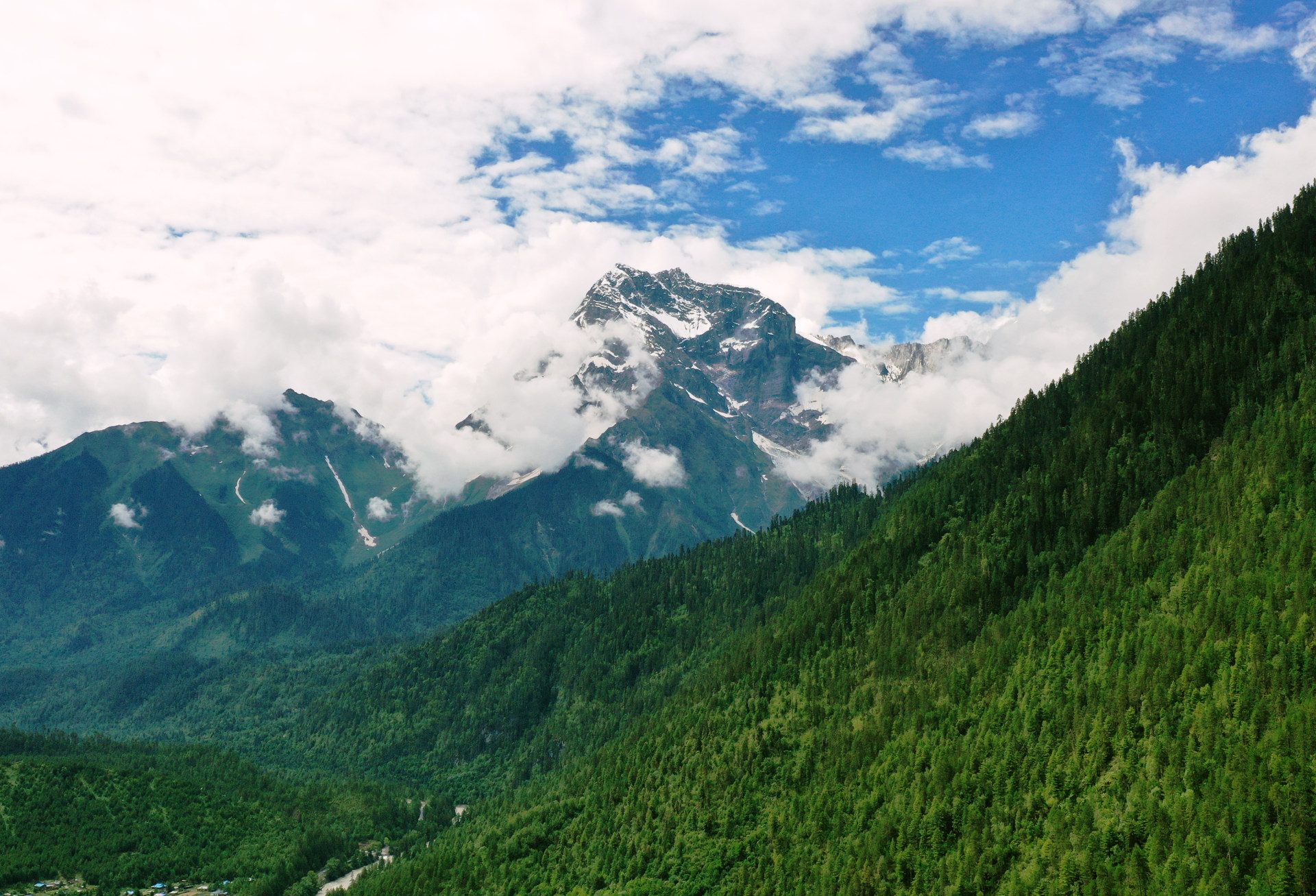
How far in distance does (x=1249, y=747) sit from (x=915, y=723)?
66573 millimetres

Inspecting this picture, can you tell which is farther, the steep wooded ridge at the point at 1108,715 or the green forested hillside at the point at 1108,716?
the steep wooded ridge at the point at 1108,715

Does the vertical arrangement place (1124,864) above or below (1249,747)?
below

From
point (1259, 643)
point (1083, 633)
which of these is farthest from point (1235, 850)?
point (1083, 633)

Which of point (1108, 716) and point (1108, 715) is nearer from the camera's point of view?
point (1108, 716)

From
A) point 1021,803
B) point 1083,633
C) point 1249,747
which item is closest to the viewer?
point 1249,747

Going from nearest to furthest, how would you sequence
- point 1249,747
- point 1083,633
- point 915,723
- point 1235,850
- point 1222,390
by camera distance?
1. point 1235,850
2. point 1249,747
3. point 1083,633
4. point 915,723
5. point 1222,390

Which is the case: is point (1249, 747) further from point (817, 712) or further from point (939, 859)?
point (817, 712)

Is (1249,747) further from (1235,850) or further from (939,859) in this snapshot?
(939,859)

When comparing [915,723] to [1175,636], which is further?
[915,723]

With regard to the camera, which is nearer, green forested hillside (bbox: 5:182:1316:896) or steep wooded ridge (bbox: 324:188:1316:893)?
green forested hillside (bbox: 5:182:1316:896)

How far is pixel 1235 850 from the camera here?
101 meters

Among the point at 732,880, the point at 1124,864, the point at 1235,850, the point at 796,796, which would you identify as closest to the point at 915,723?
the point at 796,796

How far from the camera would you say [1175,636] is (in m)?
135

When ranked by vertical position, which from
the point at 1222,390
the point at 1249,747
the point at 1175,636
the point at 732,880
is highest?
the point at 1222,390
